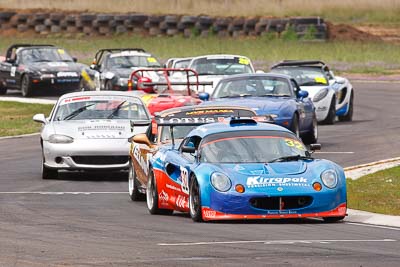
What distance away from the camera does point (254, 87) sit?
24.9m

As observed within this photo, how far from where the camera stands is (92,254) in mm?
11242

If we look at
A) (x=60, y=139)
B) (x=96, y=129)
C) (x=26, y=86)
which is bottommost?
(x=26, y=86)

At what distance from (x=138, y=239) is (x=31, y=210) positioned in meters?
3.46

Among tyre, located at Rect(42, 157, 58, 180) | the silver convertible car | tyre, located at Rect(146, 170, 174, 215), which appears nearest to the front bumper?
the silver convertible car

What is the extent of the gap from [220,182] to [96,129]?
19.9 feet

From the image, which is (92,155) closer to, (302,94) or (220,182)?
(220,182)

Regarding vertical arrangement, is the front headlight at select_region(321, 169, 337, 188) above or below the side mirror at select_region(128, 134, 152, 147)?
above

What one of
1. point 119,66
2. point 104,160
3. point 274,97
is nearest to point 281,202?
point 104,160

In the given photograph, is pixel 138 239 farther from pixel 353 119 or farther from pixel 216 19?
pixel 216 19

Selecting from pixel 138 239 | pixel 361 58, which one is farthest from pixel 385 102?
pixel 138 239

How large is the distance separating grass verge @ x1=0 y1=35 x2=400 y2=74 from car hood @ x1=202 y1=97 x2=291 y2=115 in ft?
80.3

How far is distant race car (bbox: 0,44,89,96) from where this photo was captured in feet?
129

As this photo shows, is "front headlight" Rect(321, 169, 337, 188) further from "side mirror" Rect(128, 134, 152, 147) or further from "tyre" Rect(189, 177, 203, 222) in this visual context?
"side mirror" Rect(128, 134, 152, 147)

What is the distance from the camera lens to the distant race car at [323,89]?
29.6 meters
